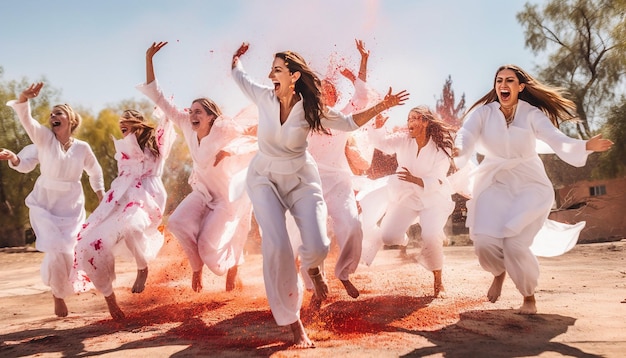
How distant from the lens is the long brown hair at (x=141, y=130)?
7.61 m

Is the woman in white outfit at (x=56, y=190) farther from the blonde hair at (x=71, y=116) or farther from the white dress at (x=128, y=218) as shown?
the white dress at (x=128, y=218)

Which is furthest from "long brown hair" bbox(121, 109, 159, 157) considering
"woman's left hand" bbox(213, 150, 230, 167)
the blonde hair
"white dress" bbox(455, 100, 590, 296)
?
"white dress" bbox(455, 100, 590, 296)

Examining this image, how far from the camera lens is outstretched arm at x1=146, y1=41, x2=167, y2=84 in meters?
7.27

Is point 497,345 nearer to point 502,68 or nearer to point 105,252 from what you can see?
point 502,68

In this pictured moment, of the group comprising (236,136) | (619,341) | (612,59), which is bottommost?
(619,341)

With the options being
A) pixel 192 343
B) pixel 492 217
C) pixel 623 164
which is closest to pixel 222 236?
pixel 192 343

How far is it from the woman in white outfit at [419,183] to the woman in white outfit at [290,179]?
2.62 metres

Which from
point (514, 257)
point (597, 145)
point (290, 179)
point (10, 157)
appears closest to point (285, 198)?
point (290, 179)

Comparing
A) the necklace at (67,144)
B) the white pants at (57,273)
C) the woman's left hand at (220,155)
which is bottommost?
the white pants at (57,273)

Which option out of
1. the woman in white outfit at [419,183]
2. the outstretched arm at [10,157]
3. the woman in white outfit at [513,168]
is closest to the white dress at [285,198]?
the woman in white outfit at [513,168]

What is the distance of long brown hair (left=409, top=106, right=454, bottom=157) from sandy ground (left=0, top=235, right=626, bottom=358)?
191cm

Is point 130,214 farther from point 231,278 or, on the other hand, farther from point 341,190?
point 341,190

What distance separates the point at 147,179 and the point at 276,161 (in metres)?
2.90

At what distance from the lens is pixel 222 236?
7852mm
